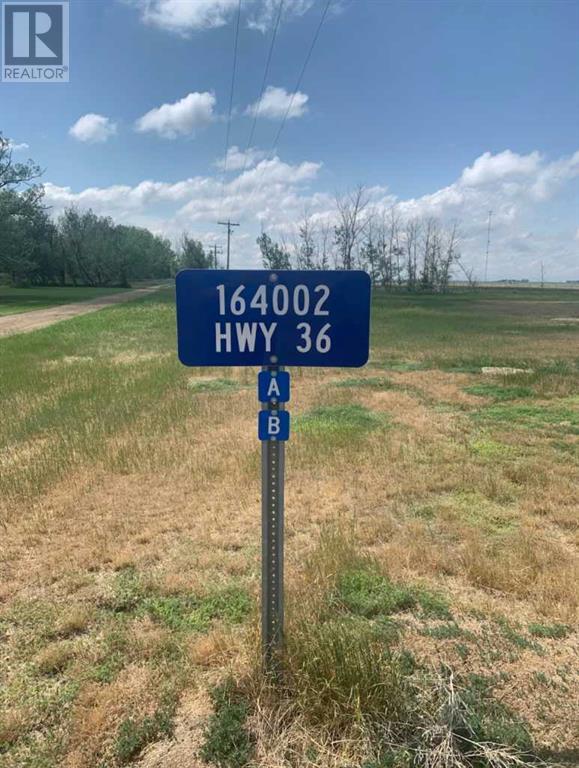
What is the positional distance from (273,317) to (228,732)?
149cm

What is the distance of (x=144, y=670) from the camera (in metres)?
2.09

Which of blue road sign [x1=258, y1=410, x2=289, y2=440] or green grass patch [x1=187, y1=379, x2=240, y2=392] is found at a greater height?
blue road sign [x1=258, y1=410, x2=289, y2=440]

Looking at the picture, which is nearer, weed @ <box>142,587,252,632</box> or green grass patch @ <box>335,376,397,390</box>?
weed @ <box>142,587,252,632</box>

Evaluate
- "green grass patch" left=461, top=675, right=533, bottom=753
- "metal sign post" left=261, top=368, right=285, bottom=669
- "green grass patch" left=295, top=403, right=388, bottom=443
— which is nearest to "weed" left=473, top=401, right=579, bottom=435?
"green grass patch" left=295, top=403, right=388, bottom=443

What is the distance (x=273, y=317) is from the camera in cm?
173

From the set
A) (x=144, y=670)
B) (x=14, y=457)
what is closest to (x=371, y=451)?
(x=144, y=670)

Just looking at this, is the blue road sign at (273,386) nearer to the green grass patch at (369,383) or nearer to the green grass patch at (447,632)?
the green grass patch at (447,632)

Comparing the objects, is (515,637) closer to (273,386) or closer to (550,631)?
(550,631)

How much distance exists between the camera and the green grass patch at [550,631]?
7.53 feet

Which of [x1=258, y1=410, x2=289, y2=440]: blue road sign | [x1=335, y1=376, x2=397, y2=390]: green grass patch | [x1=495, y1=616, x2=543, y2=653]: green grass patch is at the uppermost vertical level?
[x1=258, y1=410, x2=289, y2=440]: blue road sign

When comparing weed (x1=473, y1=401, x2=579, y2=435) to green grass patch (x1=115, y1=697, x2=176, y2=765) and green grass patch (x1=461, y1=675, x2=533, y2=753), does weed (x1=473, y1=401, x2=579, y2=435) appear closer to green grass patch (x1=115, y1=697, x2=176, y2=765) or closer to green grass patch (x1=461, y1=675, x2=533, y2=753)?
green grass patch (x1=461, y1=675, x2=533, y2=753)

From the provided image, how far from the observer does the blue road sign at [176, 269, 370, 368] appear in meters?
1.71

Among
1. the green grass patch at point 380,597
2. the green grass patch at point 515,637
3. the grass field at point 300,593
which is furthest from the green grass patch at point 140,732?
the green grass patch at point 515,637

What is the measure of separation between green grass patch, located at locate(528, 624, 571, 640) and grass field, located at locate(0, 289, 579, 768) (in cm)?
1
